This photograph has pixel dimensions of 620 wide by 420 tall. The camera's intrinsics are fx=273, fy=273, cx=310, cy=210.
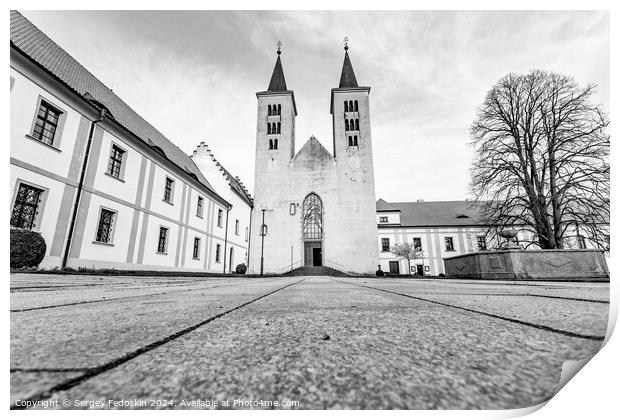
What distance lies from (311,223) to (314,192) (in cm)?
231

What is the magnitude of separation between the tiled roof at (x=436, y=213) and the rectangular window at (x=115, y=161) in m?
22.4

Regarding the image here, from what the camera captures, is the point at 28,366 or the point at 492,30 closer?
the point at 28,366

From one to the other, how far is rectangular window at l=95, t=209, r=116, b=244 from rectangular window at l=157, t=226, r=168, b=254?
2.91 meters

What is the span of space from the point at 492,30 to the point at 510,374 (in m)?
2.11

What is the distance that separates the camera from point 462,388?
368mm

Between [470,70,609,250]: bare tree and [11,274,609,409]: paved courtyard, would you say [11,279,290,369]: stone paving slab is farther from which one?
[470,70,609,250]: bare tree

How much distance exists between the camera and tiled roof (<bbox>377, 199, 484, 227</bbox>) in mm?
25812

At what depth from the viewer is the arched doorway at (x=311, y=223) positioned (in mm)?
19828

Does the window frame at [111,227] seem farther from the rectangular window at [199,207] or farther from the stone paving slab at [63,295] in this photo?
the stone paving slab at [63,295]

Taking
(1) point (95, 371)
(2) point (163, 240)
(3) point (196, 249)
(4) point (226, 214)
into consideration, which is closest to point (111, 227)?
(2) point (163, 240)

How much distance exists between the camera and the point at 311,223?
20.0m

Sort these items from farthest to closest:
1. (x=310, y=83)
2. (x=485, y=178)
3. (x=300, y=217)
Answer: (x=300, y=217), (x=485, y=178), (x=310, y=83)
